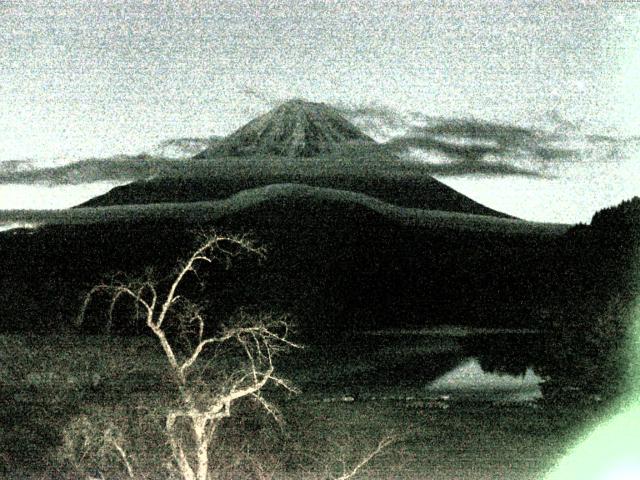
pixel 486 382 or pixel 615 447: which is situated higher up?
pixel 615 447

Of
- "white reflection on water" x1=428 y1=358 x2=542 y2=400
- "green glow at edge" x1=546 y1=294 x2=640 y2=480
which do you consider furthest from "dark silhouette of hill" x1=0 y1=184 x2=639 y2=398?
"green glow at edge" x1=546 y1=294 x2=640 y2=480

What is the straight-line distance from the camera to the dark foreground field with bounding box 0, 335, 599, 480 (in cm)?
2388

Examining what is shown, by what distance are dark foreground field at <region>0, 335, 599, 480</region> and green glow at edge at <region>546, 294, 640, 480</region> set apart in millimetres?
638

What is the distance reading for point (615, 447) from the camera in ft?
87.1

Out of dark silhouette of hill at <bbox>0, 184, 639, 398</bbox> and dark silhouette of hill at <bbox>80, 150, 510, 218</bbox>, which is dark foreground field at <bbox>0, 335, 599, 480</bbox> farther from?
dark silhouette of hill at <bbox>80, 150, 510, 218</bbox>

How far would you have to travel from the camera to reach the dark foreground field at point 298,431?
78.3 feet

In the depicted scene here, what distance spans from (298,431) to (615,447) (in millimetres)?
10825

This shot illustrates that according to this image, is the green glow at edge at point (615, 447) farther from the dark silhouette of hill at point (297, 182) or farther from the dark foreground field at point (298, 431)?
the dark silhouette of hill at point (297, 182)

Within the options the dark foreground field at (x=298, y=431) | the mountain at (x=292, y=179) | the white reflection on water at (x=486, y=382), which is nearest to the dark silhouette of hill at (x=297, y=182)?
the mountain at (x=292, y=179)

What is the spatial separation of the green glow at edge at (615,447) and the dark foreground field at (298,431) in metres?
0.64

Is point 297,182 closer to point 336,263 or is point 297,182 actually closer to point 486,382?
point 336,263

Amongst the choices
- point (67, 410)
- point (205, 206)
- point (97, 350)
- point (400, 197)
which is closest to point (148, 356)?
point (97, 350)

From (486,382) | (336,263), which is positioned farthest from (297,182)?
(486,382)

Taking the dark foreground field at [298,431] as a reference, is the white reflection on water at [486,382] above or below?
below
